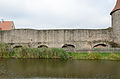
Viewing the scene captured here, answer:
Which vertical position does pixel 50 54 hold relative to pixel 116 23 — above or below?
below

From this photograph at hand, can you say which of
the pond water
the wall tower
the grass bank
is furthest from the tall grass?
the wall tower

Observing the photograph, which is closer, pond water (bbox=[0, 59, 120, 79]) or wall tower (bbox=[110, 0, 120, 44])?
pond water (bbox=[0, 59, 120, 79])

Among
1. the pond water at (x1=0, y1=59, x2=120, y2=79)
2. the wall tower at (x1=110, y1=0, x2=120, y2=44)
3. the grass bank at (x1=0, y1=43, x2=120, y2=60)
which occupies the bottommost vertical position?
the pond water at (x1=0, y1=59, x2=120, y2=79)

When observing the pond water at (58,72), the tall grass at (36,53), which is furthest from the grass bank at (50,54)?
the pond water at (58,72)

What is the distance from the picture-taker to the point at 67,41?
2148 cm

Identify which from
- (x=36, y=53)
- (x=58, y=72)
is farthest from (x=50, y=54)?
(x=58, y=72)

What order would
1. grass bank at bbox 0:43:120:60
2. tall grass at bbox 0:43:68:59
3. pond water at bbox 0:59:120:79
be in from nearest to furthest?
pond water at bbox 0:59:120:79 → grass bank at bbox 0:43:120:60 → tall grass at bbox 0:43:68:59

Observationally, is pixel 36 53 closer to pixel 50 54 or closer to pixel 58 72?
pixel 50 54

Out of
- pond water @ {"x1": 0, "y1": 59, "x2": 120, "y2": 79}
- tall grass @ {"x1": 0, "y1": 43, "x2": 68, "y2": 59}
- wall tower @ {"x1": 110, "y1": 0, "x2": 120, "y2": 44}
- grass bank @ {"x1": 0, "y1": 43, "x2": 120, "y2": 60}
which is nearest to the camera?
pond water @ {"x1": 0, "y1": 59, "x2": 120, "y2": 79}

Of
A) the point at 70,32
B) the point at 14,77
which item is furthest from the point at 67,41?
the point at 14,77

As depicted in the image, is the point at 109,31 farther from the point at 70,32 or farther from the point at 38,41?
the point at 38,41

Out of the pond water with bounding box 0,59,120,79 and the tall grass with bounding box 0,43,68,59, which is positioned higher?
the tall grass with bounding box 0,43,68,59

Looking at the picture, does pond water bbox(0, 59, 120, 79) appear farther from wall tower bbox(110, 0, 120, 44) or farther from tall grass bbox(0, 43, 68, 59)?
wall tower bbox(110, 0, 120, 44)

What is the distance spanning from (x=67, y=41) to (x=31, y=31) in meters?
6.82
